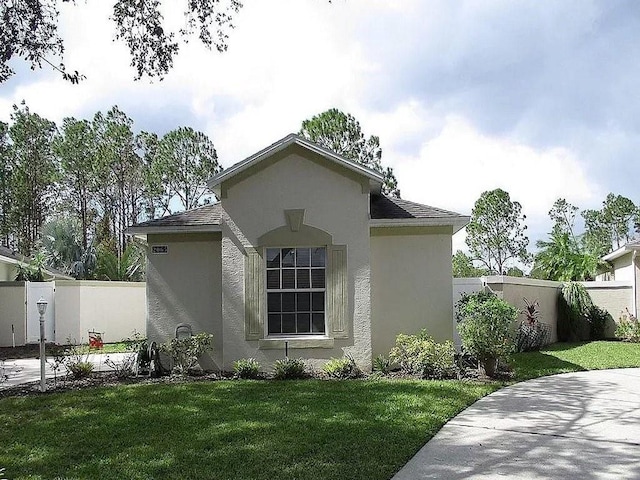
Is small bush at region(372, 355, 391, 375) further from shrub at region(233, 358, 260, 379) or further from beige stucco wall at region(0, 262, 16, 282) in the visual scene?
beige stucco wall at region(0, 262, 16, 282)

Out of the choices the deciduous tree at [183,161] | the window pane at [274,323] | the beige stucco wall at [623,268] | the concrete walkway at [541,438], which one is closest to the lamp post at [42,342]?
the window pane at [274,323]

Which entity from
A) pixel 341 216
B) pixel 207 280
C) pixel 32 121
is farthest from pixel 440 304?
pixel 32 121

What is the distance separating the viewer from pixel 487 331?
10797 mm

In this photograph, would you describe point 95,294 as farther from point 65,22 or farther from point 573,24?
point 573,24

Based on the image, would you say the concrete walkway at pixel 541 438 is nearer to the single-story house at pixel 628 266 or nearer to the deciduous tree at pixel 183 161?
the single-story house at pixel 628 266

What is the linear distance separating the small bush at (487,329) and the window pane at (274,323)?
356cm

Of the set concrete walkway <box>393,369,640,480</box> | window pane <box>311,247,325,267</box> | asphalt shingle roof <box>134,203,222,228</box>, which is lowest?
concrete walkway <box>393,369,640,480</box>

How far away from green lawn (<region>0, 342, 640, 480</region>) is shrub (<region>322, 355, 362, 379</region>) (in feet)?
2.33

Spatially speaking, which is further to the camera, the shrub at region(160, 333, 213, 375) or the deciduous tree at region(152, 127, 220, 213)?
the deciduous tree at region(152, 127, 220, 213)

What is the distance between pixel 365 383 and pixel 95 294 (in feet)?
42.3

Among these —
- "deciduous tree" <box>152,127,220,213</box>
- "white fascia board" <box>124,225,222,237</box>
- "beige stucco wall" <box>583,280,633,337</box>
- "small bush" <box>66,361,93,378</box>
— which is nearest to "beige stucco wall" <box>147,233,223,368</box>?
"white fascia board" <box>124,225,222,237</box>

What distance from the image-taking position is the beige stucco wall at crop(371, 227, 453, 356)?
40.2 feet

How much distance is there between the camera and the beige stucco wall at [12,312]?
1847 cm

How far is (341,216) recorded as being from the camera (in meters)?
11.9
